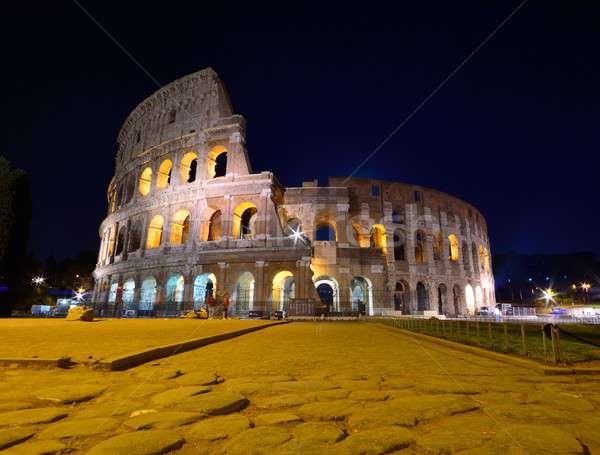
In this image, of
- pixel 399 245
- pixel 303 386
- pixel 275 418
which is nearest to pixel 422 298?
pixel 399 245

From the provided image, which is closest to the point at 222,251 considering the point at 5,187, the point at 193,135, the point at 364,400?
the point at 193,135

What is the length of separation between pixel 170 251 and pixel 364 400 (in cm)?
2550

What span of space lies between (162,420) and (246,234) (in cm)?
2825

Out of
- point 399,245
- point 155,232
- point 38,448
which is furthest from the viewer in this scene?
point 399,245

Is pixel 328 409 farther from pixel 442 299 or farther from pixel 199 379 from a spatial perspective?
pixel 442 299

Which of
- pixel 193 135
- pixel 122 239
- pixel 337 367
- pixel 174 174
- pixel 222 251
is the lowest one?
pixel 337 367

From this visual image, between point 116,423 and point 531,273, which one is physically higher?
point 531,273

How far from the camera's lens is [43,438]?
5.93ft

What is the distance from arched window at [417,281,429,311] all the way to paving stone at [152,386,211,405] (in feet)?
108

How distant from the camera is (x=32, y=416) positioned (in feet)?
7.14

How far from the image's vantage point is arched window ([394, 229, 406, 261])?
34844 mm

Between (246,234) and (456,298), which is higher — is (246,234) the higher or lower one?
the higher one

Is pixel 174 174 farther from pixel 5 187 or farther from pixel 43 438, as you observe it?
pixel 43 438

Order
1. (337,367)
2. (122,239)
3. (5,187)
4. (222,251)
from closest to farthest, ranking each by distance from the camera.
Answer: (337,367)
(5,187)
(222,251)
(122,239)
